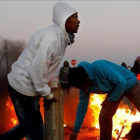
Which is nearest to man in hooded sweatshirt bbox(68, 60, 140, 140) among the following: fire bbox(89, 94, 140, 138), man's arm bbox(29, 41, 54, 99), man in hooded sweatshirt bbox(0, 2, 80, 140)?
man in hooded sweatshirt bbox(0, 2, 80, 140)

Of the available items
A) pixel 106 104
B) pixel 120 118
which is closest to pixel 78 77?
pixel 106 104

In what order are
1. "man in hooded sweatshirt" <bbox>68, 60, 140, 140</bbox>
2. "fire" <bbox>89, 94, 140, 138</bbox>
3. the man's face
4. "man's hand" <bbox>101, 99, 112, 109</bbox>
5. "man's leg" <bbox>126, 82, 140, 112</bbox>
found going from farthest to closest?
"fire" <bbox>89, 94, 140, 138</bbox> → "man's leg" <bbox>126, 82, 140, 112</bbox> → "man's hand" <bbox>101, 99, 112, 109</bbox> → "man in hooded sweatshirt" <bbox>68, 60, 140, 140</bbox> → the man's face

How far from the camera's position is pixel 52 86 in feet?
12.9

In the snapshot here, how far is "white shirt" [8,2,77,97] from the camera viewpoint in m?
3.55

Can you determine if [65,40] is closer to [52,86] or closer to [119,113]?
[52,86]

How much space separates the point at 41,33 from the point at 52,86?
24.5 inches

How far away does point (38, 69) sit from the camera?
355cm

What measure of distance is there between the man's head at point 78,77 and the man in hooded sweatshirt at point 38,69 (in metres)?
0.63

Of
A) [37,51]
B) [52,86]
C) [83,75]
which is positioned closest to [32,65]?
[37,51]

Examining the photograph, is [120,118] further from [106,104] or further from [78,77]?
[78,77]

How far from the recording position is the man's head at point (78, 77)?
180 inches

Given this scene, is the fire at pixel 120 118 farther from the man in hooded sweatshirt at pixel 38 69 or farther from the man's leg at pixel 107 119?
the man in hooded sweatshirt at pixel 38 69

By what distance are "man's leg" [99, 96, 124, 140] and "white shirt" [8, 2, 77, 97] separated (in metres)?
1.84

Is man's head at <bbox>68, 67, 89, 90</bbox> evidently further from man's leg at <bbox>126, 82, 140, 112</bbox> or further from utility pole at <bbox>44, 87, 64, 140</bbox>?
man's leg at <bbox>126, 82, 140, 112</bbox>
